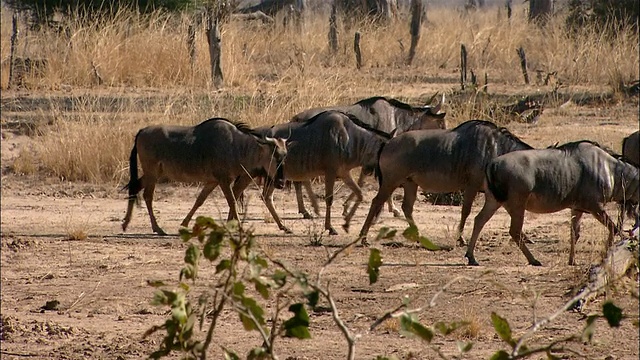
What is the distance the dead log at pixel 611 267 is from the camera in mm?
8688

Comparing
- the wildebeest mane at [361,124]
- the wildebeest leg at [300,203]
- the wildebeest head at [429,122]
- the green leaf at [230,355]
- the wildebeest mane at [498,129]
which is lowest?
the wildebeest leg at [300,203]

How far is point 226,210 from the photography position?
14.3 metres

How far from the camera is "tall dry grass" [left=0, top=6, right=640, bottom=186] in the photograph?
16.4m

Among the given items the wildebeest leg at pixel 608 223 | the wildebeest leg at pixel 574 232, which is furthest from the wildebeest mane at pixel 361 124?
the wildebeest leg at pixel 608 223

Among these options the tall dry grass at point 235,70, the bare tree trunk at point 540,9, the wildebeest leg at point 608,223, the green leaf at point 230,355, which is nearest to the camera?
the green leaf at point 230,355

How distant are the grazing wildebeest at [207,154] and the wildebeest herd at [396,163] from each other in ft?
0.03

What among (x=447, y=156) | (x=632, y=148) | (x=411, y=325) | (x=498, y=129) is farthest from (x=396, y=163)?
(x=411, y=325)

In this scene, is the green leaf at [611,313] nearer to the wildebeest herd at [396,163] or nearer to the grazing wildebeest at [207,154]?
the wildebeest herd at [396,163]

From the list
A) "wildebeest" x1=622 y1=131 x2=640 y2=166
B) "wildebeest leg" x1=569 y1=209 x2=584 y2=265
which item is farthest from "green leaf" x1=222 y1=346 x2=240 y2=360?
"wildebeest" x1=622 y1=131 x2=640 y2=166

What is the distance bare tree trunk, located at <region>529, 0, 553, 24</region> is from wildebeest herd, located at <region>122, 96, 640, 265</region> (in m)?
17.7

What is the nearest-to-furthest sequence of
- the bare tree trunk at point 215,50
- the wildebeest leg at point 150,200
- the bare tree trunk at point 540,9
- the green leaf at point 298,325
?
the green leaf at point 298,325 → the wildebeest leg at point 150,200 → the bare tree trunk at point 215,50 → the bare tree trunk at point 540,9

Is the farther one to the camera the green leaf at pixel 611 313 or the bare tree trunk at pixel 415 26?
the bare tree trunk at pixel 415 26

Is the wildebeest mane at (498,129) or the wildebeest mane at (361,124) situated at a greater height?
the wildebeest mane at (498,129)

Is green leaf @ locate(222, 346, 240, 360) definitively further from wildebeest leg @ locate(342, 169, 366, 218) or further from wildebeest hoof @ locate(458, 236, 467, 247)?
wildebeest leg @ locate(342, 169, 366, 218)
